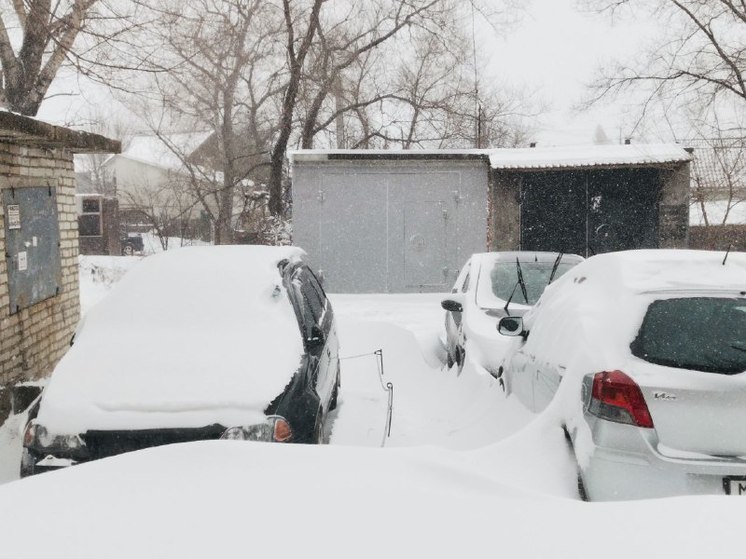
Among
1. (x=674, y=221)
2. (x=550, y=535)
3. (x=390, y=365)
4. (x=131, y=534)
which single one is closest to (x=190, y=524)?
(x=131, y=534)

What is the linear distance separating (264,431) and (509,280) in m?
4.93

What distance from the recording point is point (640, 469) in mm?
3217

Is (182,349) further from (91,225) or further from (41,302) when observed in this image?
(91,225)

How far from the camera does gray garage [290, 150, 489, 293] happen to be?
612 inches

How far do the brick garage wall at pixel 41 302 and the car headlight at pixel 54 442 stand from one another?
2.71 metres

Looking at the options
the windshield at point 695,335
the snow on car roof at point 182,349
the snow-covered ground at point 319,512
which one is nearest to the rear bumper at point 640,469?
Result: the windshield at point 695,335

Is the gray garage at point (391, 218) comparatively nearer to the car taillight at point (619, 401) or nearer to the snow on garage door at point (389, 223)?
the snow on garage door at point (389, 223)

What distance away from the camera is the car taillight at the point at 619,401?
10.7 ft

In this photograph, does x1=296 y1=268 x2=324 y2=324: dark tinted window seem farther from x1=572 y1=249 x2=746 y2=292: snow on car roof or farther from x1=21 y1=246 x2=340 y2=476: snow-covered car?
x1=572 y1=249 x2=746 y2=292: snow on car roof

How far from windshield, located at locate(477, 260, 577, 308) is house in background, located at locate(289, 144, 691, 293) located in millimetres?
7020

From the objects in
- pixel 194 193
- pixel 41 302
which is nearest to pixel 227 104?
pixel 194 193

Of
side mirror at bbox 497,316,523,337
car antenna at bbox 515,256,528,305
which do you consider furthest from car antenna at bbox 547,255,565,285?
side mirror at bbox 497,316,523,337

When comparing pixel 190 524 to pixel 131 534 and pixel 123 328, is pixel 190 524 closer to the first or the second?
pixel 131 534

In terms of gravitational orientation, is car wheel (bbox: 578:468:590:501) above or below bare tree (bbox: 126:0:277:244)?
below
